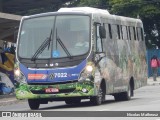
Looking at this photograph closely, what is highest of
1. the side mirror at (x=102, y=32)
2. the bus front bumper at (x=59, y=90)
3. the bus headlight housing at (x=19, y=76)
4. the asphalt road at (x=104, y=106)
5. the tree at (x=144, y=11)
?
the tree at (x=144, y=11)

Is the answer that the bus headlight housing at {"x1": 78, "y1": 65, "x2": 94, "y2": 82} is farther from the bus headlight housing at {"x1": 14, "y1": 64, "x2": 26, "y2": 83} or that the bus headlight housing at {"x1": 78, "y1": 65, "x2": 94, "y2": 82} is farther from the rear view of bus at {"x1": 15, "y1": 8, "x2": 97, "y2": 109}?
the bus headlight housing at {"x1": 14, "y1": 64, "x2": 26, "y2": 83}

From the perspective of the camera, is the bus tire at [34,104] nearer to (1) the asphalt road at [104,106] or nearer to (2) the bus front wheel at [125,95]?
(1) the asphalt road at [104,106]

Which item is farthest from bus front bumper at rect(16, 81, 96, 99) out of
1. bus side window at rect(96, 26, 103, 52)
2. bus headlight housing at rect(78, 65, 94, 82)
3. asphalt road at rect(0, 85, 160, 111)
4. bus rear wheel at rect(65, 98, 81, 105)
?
bus rear wheel at rect(65, 98, 81, 105)

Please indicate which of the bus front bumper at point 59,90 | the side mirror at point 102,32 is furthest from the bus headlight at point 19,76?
the side mirror at point 102,32

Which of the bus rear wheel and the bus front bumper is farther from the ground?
the bus front bumper

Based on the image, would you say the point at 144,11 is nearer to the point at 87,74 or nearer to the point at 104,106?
the point at 104,106

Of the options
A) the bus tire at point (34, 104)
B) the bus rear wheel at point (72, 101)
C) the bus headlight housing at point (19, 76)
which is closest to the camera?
the bus headlight housing at point (19, 76)

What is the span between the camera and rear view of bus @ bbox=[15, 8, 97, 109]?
2216cm

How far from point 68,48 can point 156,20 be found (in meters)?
40.5

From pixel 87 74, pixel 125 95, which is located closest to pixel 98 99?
pixel 87 74

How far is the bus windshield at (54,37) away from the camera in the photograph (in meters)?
22.4

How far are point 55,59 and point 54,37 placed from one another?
2.62 ft

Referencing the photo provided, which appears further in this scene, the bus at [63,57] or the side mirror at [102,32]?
the side mirror at [102,32]

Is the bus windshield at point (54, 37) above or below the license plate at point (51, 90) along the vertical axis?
above
